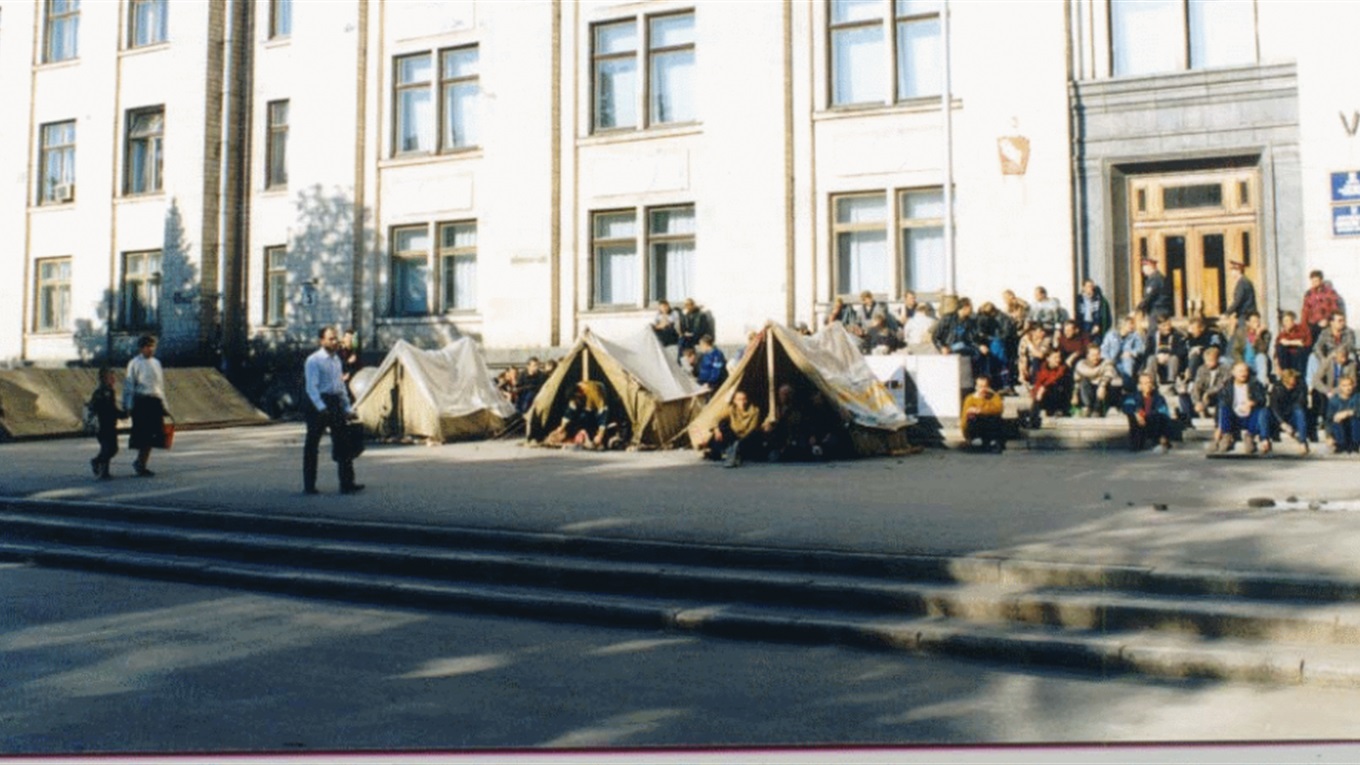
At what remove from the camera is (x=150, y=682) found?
21.9 ft

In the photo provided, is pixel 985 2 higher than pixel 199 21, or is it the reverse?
pixel 199 21

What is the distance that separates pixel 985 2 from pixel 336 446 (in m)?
14.3

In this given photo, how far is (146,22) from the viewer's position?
30281 millimetres

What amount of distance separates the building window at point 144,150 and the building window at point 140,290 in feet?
5.80

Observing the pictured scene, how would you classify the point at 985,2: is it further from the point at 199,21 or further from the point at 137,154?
the point at 137,154

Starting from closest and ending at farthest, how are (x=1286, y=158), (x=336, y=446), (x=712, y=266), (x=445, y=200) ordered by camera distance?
(x=336, y=446) < (x=1286, y=158) < (x=712, y=266) < (x=445, y=200)

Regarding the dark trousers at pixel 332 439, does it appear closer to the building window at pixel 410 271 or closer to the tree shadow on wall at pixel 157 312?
the building window at pixel 410 271

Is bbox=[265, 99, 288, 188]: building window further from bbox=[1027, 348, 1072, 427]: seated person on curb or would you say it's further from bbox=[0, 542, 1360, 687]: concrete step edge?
bbox=[0, 542, 1360, 687]: concrete step edge

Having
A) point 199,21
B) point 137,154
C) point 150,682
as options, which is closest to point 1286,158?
point 150,682

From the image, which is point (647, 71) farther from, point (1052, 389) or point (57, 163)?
point (57, 163)

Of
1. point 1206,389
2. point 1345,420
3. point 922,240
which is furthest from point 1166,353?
point 922,240

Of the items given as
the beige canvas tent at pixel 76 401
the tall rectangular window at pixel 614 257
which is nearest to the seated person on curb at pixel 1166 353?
the tall rectangular window at pixel 614 257

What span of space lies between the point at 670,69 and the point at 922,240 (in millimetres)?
6575

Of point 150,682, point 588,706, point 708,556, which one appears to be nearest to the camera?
point 588,706
